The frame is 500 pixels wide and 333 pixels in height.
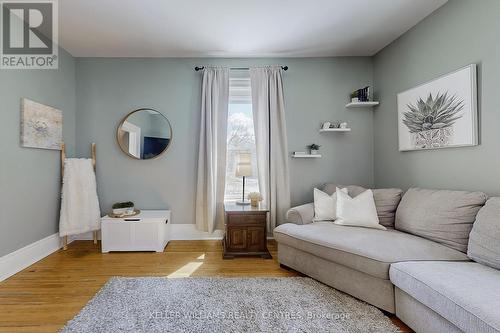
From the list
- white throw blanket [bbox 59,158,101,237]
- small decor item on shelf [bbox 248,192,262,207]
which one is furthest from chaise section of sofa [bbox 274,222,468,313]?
white throw blanket [bbox 59,158,101,237]

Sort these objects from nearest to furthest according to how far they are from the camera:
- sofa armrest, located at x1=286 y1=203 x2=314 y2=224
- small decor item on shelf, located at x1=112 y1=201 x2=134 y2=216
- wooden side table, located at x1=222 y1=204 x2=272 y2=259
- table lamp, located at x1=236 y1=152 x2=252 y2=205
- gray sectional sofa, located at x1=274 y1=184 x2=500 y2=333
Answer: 1. gray sectional sofa, located at x1=274 y1=184 x2=500 y2=333
2. sofa armrest, located at x1=286 y1=203 x2=314 y2=224
3. wooden side table, located at x1=222 y1=204 x2=272 y2=259
4. table lamp, located at x1=236 y1=152 x2=252 y2=205
5. small decor item on shelf, located at x1=112 y1=201 x2=134 y2=216

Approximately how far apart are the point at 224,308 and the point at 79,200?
249 centimetres

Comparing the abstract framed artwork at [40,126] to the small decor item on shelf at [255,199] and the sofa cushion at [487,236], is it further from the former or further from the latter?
the sofa cushion at [487,236]

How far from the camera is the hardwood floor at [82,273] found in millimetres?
1876

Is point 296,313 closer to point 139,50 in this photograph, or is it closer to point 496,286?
point 496,286

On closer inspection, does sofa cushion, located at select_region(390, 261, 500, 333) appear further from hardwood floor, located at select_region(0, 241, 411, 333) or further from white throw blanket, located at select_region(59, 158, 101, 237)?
white throw blanket, located at select_region(59, 158, 101, 237)

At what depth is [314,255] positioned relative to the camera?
93.0 inches

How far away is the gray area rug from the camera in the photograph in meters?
1.73

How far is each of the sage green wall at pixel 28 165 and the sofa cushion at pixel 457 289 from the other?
3469mm

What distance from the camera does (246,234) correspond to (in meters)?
3.01

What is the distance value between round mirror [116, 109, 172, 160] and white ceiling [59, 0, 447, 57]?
2.76 feet

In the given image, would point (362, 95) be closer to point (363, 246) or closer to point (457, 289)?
point (363, 246)

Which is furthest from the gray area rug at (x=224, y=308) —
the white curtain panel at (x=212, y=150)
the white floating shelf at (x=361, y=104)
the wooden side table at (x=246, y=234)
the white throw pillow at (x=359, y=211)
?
the white floating shelf at (x=361, y=104)

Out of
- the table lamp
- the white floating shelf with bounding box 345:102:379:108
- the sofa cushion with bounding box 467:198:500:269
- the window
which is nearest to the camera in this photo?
the sofa cushion with bounding box 467:198:500:269
